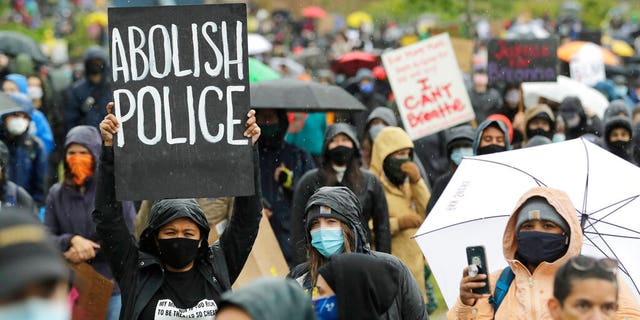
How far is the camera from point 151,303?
608 centimetres

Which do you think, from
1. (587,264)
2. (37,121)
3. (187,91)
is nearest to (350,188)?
(187,91)

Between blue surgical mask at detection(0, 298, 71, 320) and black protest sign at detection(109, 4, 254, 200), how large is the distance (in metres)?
2.90

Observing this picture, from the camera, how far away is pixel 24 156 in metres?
11.5

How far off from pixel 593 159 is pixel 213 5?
2111 mm

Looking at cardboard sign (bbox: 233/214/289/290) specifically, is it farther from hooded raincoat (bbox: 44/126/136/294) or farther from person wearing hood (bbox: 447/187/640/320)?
person wearing hood (bbox: 447/187/640/320)

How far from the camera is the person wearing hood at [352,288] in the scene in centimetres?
502

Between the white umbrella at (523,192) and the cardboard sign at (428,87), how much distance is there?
523 centimetres

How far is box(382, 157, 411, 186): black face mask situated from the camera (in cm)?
1038

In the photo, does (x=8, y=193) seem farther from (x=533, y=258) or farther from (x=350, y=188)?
(x=533, y=258)

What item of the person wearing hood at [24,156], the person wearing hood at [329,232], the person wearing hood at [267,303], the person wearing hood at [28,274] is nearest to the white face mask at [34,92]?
the person wearing hood at [24,156]

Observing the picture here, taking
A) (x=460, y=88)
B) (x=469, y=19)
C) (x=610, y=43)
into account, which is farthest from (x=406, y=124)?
(x=610, y=43)

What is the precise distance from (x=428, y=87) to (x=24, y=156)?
3714mm

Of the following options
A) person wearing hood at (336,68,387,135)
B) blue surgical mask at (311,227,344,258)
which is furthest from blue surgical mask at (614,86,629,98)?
blue surgical mask at (311,227,344,258)

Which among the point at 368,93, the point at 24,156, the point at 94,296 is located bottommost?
the point at 94,296
